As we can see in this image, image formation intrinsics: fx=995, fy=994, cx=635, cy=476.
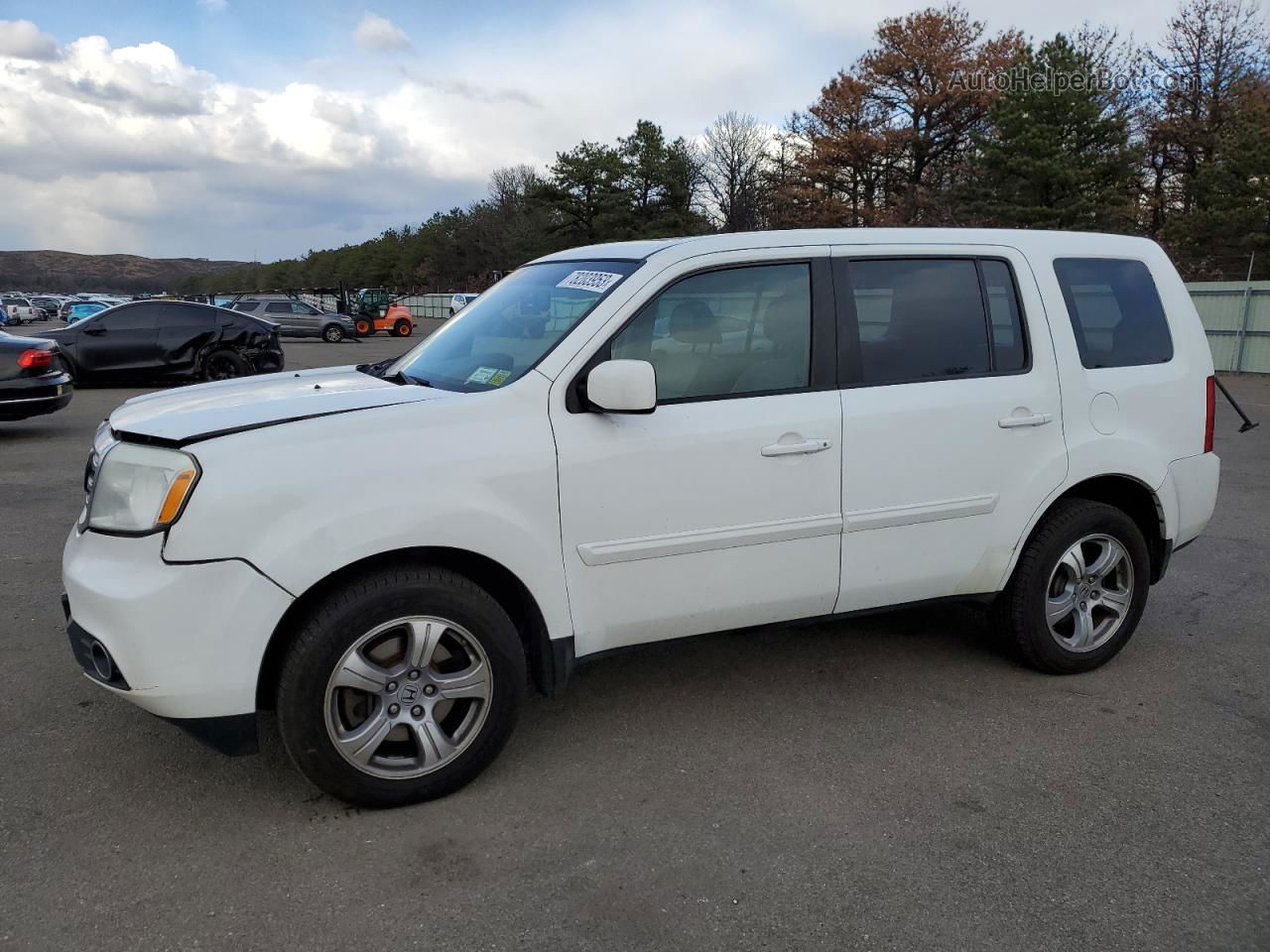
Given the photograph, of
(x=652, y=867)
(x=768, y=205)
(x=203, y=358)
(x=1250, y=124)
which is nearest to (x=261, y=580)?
(x=652, y=867)

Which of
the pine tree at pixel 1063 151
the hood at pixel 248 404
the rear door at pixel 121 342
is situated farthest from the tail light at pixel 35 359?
the pine tree at pixel 1063 151

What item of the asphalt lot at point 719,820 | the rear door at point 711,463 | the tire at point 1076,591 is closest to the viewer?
the asphalt lot at point 719,820

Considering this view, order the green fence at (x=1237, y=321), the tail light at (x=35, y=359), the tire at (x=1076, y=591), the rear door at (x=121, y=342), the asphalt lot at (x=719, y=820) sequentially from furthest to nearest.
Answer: the green fence at (x=1237, y=321), the rear door at (x=121, y=342), the tail light at (x=35, y=359), the tire at (x=1076, y=591), the asphalt lot at (x=719, y=820)

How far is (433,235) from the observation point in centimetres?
8831

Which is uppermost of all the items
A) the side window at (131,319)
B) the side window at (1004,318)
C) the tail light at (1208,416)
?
the side window at (1004,318)

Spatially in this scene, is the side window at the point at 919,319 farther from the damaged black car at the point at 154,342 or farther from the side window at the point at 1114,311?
the damaged black car at the point at 154,342

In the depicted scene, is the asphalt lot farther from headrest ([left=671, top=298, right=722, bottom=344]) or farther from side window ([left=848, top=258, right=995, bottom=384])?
side window ([left=848, top=258, right=995, bottom=384])

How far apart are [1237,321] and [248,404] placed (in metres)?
22.9

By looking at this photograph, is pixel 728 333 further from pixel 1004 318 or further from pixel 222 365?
pixel 222 365

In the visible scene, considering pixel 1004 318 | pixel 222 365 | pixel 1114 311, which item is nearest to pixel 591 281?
pixel 1004 318

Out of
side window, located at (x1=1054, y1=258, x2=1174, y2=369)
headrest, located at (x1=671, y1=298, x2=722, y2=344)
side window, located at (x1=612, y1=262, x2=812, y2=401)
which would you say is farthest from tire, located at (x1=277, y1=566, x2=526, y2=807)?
side window, located at (x1=1054, y1=258, x2=1174, y2=369)

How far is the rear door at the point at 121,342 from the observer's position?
1584 cm

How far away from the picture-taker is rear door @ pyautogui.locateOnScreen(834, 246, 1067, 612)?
371 cm

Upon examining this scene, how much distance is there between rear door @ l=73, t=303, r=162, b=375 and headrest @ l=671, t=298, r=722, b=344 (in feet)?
48.1
